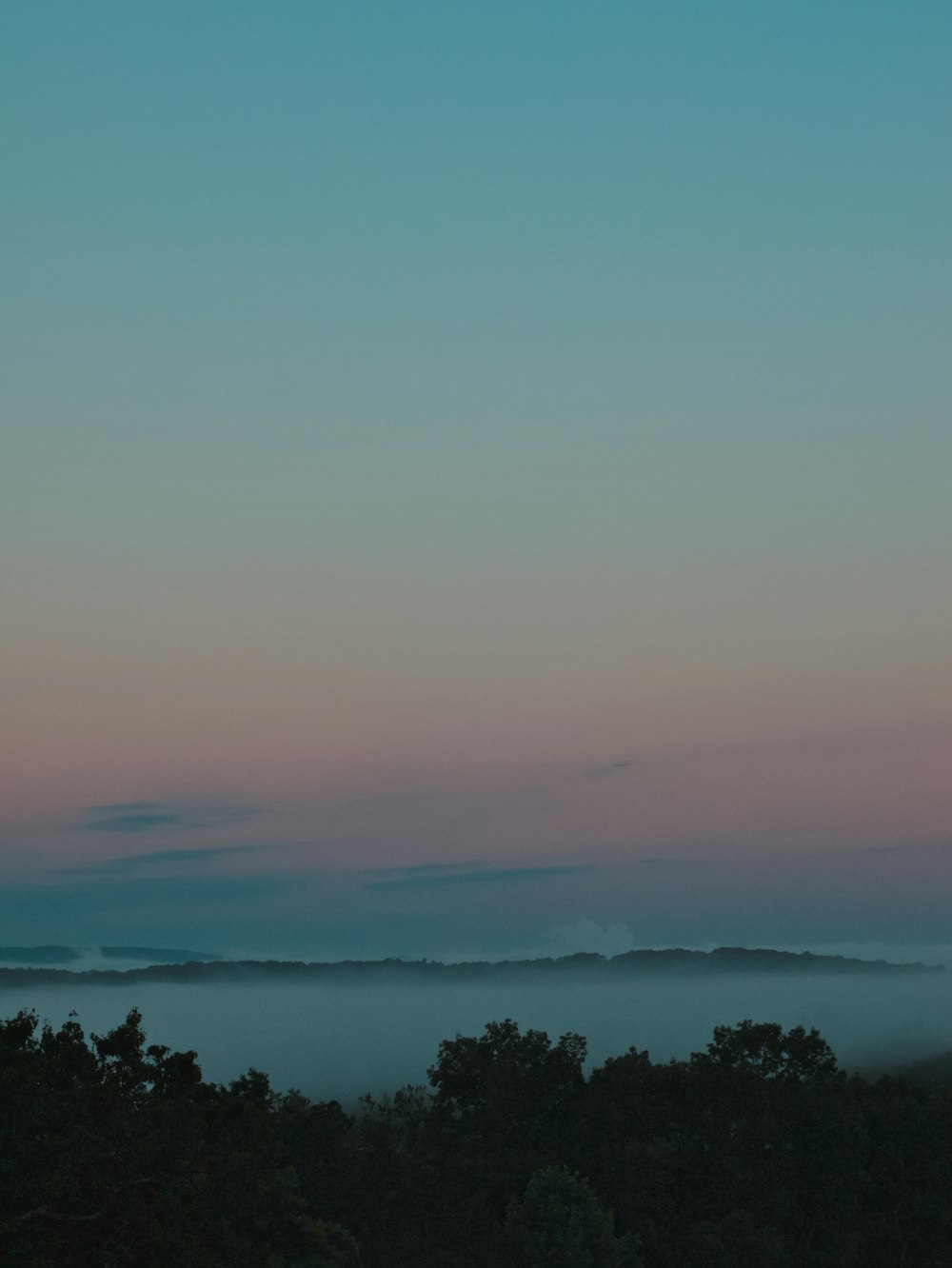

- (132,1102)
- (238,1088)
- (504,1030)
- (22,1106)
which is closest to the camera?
(22,1106)

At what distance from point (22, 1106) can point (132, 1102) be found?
7216mm

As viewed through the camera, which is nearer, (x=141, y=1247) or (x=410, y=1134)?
(x=141, y=1247)

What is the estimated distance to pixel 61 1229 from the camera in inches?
1561

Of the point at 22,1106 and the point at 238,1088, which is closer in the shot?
the point at 22,1106

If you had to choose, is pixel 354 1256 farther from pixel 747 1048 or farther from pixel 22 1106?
pixel 22 1106

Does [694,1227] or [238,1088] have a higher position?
[238,1088]

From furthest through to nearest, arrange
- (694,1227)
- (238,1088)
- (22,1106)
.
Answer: (694,1227)
(238,1088)
(22,1106)

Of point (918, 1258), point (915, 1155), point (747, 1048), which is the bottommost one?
point (918, 1258)

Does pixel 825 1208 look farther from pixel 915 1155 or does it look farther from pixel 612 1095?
pixel 612 1095

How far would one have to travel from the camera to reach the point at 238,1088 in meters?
63.2

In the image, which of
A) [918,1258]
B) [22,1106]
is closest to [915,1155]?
[918,1258]

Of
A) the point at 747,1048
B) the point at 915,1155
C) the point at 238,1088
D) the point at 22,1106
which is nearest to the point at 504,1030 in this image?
the point at 747,1048

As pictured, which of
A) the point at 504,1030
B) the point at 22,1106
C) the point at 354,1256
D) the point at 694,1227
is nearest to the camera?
the point at 22,1106

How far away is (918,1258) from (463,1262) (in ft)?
108
